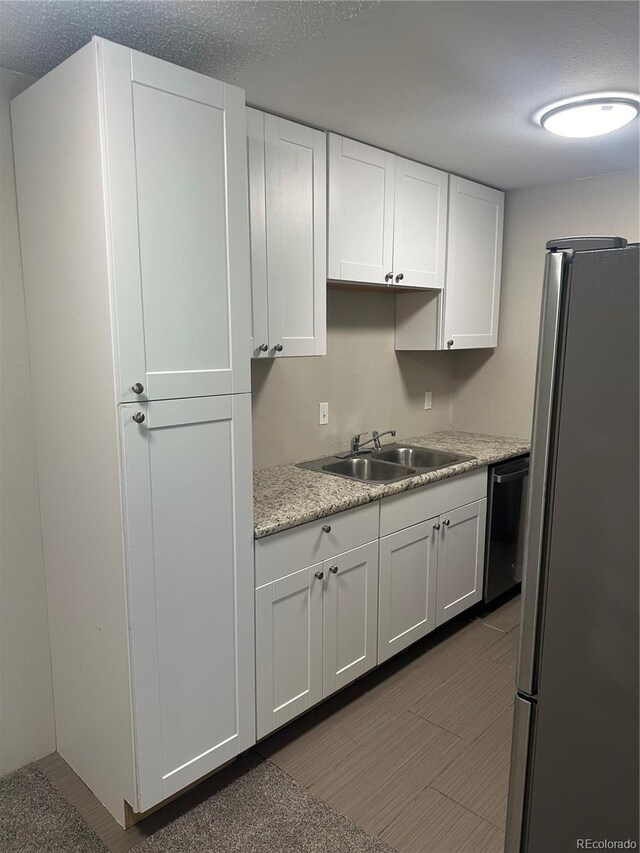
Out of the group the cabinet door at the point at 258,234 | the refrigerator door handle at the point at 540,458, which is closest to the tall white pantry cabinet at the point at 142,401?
the cabinet door at the point at 258,234

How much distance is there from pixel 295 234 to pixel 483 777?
2.16 m

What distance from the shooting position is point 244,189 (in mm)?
1870

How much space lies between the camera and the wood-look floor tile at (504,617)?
3.26 meters

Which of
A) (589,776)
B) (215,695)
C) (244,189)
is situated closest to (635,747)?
(589,776)

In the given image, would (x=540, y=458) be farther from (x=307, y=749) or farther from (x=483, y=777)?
(x=307, y=749)

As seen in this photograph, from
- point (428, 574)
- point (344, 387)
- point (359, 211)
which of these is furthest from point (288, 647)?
point (359, 211)

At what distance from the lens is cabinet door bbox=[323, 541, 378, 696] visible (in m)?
2.38

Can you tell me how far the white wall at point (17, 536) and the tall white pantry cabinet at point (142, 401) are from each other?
5 cm

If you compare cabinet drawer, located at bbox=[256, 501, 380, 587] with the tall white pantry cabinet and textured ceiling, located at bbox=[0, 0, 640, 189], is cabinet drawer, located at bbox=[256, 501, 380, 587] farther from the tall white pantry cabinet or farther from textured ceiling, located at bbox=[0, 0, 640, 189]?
textured ceiling, located at bbox=[0, 0, 640, 189]

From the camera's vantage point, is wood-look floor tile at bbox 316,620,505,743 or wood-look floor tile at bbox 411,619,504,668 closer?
wood-look floor tile at bbox 316,620,505,743

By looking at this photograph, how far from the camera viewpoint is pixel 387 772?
7.14 ft

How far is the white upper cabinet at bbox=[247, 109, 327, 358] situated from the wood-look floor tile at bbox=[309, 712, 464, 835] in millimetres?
1577

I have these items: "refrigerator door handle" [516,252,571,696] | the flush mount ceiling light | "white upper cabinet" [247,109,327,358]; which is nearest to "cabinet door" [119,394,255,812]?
"white upper cabinet" [247,109,327,358]

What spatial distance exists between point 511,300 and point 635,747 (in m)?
2.98
